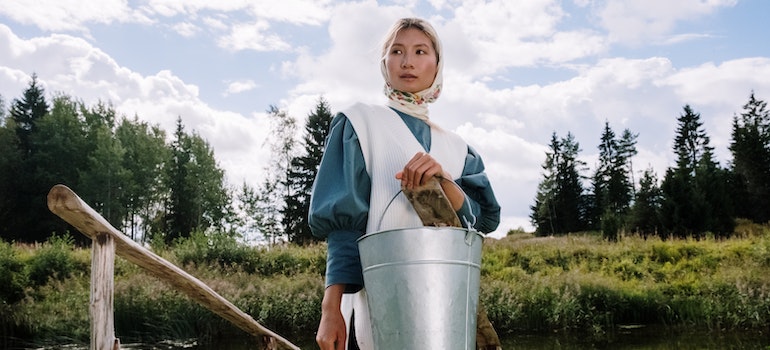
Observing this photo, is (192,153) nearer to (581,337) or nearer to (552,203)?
(552,203)

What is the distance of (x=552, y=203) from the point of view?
158 feet

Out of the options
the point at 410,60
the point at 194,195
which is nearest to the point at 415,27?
the point at 410,60

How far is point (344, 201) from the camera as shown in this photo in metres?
1.66

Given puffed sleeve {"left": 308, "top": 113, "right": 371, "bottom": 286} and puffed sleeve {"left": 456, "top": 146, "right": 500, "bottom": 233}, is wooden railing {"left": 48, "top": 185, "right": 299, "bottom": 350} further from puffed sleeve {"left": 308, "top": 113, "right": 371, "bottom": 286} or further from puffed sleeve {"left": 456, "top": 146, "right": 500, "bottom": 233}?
puffed sleeve {"left": 456, "top": 146, "right": 500, "bottom": 233}

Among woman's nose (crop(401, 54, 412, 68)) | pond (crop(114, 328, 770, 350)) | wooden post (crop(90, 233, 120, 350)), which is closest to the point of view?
woman's nose (crop(401, 54, 412, 68))

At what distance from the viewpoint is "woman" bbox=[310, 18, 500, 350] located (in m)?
1.65

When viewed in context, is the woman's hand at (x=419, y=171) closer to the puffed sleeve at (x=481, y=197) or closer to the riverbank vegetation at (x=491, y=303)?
the puffed sleeve at (x=481, y=197)

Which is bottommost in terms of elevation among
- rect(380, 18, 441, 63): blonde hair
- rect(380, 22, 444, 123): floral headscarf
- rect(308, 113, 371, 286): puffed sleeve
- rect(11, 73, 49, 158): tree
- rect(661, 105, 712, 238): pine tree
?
rect(308, 113, 371, 286): puffed sleeve

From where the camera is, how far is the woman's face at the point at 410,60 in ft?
6.17

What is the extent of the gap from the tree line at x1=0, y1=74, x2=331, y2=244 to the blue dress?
96.3ft

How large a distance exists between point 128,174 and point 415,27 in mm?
38968

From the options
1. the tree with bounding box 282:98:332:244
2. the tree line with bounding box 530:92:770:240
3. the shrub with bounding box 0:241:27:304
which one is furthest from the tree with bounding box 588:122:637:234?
the shrub with bounding box 0:241:27:304

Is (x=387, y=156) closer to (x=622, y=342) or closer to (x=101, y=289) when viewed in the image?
(x=101, y=289)

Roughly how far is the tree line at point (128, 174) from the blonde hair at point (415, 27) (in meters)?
29.3
